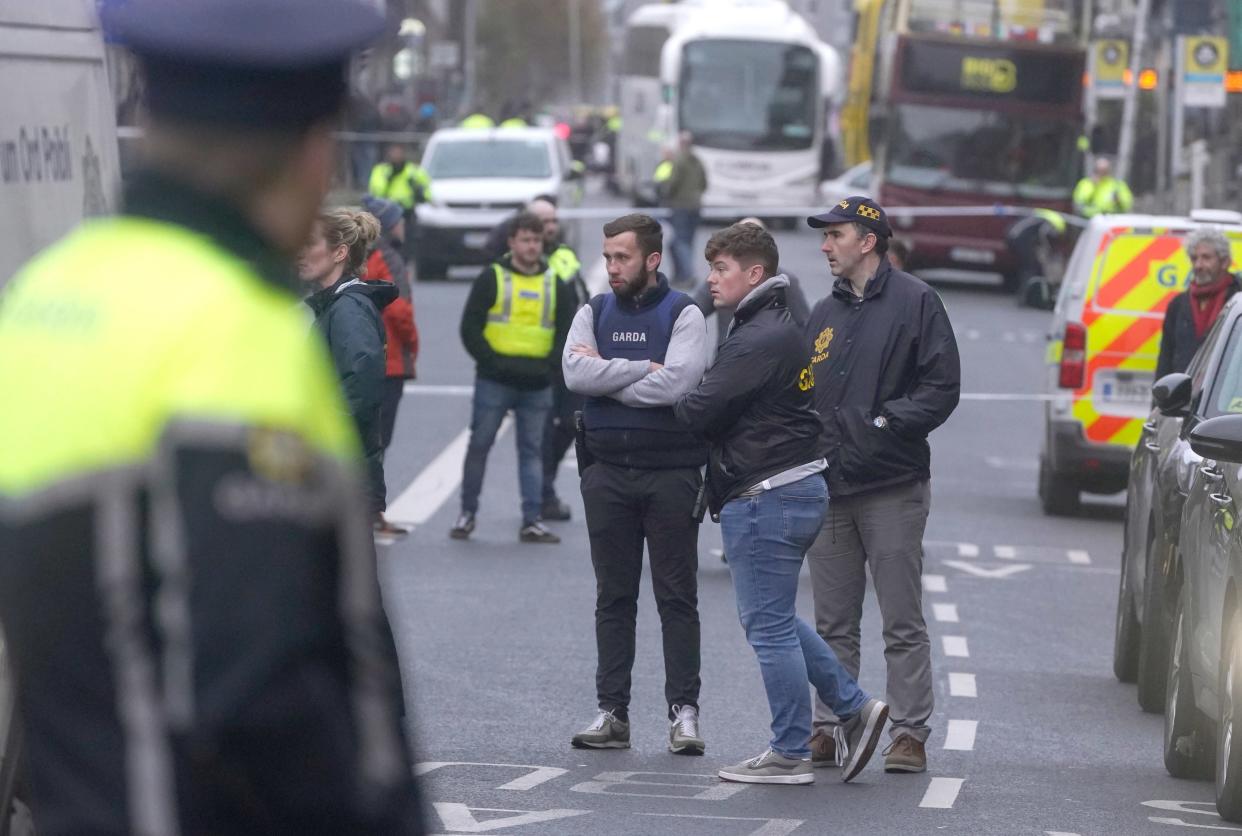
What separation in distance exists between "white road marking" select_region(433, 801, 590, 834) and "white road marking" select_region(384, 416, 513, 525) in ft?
24.1

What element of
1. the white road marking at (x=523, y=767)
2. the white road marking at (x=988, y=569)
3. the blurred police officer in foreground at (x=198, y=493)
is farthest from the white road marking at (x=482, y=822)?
the white road marking at (x=988, y=569)

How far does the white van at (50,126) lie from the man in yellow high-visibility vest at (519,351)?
651 cm

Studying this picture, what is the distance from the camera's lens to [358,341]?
25.0 ft

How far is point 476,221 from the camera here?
32344mm

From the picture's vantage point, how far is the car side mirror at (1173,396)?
9180mm

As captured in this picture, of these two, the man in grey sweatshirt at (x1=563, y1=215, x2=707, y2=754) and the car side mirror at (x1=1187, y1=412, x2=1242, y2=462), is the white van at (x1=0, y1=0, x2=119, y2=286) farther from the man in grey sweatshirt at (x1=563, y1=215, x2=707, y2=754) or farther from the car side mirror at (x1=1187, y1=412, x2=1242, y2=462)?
→ the car side mirror at (x1=1187, y1=412, x2=1242, y2=462)

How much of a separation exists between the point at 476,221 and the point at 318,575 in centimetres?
3035

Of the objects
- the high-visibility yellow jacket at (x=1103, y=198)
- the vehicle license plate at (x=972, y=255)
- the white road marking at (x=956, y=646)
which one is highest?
the white road marking at (x=956, y=646)

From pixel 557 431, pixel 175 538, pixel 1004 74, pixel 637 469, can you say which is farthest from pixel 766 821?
pixel 1004 74

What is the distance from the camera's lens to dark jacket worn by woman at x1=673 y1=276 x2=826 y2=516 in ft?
26.2

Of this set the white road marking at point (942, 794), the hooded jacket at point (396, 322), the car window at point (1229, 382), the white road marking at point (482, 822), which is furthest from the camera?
the hooded jacket at point (396, 322)

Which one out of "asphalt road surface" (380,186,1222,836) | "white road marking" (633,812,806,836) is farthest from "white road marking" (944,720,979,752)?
"white road marking" (633,812,806,836)

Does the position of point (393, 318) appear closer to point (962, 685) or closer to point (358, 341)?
point (962, 685)

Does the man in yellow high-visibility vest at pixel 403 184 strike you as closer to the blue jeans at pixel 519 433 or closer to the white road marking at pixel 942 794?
the blue jeans at pixel 519 433
